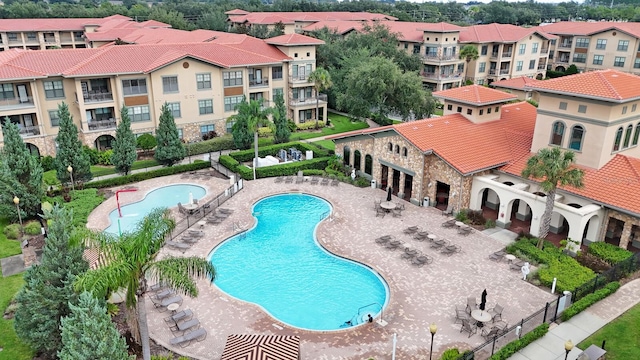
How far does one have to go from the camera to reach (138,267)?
1517cm

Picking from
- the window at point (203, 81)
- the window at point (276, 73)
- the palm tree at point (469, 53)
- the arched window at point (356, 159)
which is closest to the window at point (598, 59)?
the palm tree at point (469, 53)

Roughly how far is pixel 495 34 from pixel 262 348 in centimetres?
7024

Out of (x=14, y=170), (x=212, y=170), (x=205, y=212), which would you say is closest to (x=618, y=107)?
(x=205, y=212)

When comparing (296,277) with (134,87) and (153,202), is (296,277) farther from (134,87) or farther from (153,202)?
(134,87)

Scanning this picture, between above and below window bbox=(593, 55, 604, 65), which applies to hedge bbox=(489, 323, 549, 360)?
below

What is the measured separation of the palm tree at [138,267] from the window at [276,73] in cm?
3963

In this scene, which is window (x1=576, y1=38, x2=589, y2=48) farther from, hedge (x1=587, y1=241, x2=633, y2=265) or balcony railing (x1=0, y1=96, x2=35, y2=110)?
balcony railing (x1=0, y1=96, x2=35, y2=110)

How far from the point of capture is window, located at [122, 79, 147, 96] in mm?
44000

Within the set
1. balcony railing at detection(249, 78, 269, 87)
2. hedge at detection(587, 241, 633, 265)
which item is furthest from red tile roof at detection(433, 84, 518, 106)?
balcony railing at detection(249, 78, 269, 87)

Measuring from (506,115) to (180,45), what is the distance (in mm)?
33410

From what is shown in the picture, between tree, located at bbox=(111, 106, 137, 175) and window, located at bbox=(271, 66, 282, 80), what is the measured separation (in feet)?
66.0

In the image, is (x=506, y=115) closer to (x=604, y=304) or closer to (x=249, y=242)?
(x=604, y=304)

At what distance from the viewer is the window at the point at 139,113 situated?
44812mm

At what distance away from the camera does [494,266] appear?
26.2 meters
